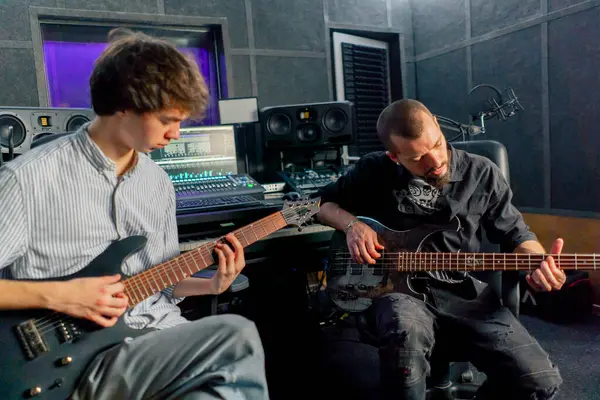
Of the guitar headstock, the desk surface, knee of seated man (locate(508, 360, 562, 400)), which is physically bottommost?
knee of seated man (locate(508, 360, 562, 400))

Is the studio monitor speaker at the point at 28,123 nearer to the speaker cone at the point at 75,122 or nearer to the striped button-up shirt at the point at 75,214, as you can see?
the speaker cone at the point at 75,122

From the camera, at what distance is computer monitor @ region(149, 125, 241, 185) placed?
2.39 m

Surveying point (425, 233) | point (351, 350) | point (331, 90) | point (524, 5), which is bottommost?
point (351, 350)

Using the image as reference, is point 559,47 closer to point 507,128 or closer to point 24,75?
point 507,128

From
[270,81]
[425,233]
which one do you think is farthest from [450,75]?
[425,233]

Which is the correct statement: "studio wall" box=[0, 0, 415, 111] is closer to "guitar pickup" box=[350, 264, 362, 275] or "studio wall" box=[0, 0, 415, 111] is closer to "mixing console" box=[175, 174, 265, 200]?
"mixing console" box=[175, 174, 265, 200]

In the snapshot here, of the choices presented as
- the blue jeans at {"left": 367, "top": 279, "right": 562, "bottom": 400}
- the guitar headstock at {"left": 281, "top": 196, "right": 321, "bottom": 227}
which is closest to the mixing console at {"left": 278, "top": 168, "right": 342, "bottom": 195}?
the guitar headstock at {"left": 281, "top": 196, "right": 321, "bottom": 227}

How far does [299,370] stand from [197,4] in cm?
251

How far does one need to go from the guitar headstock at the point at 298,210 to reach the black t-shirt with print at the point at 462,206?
0.92ft

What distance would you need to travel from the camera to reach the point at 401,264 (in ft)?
5.26

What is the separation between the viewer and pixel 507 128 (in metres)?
3.53

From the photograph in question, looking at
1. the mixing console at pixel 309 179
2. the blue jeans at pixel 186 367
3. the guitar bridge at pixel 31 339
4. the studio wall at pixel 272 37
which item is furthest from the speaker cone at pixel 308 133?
the guitar bridge at pixel 31 339

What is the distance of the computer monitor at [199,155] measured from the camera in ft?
7.84

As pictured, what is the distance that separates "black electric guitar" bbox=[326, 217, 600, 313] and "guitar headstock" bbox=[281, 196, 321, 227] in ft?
0.59
